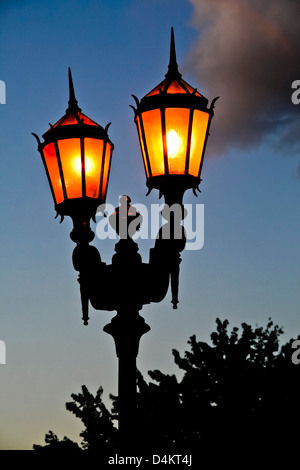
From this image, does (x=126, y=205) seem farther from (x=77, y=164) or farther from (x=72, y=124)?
(x=72, y=124)

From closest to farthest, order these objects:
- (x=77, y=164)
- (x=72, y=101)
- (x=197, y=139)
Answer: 1. (x=197, y=139)
2. (x=77, y=164)
3. (x=72, y=101)

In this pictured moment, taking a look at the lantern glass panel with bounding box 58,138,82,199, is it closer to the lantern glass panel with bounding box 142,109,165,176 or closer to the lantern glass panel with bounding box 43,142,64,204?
the lantern glass panel with bounding box 43,142,64,204

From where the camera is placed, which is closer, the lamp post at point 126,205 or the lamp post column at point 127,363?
the lamp post column at point 127,363

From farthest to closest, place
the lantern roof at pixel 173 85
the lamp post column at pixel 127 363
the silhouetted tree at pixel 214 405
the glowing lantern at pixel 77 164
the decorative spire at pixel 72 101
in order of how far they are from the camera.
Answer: the silhouetted tree at pixel 214 405 < the decorative spire at pixel 72 101 < the glowing lantern at pixel 77 164 < the lantern roof at pixel 173 85 < the lamp post column at pixel 127 363

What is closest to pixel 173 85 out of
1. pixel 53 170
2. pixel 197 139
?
pixel 197 139

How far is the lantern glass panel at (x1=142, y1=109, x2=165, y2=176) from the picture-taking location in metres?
4.80

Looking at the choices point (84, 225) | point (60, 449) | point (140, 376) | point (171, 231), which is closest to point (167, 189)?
point (171, 231)

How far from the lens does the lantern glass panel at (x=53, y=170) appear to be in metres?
5.05

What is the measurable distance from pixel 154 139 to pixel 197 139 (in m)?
0.28

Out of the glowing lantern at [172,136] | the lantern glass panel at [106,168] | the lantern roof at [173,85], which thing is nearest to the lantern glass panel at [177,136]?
the glowing lantern at [172,136]

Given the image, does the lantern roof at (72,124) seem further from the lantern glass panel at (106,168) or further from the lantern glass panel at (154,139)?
the lantern glass panel at (154,139)

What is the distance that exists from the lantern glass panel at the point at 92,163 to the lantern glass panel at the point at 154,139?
1.27 ft

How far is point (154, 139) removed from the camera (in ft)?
15.8
